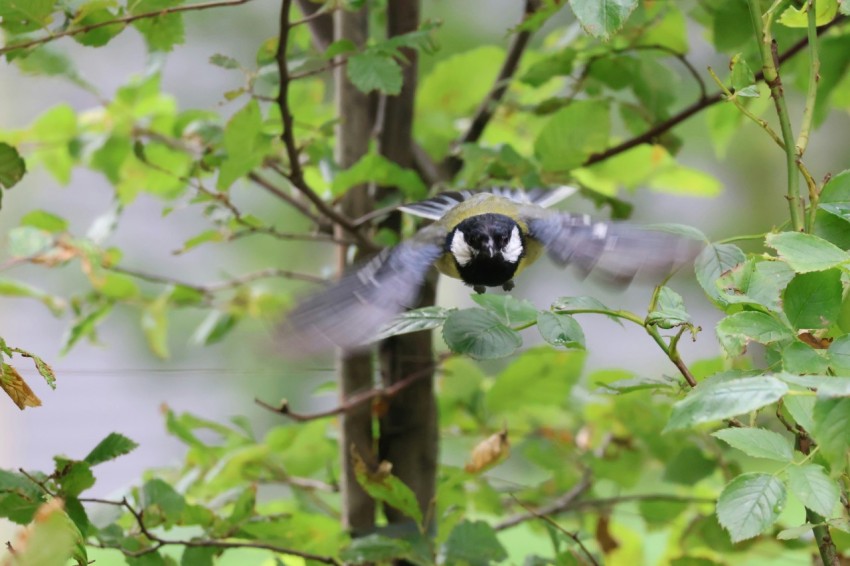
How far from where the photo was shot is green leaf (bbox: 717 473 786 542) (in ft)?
1.24

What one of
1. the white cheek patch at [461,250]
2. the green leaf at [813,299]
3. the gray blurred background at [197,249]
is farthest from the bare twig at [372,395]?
the gray blurred background at [197,249]

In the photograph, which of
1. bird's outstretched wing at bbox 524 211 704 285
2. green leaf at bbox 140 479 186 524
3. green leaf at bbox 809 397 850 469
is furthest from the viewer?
green leaf at bbox 140 479 186 524

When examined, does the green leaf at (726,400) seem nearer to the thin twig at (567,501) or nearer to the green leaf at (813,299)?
the green leaf at (813,299)

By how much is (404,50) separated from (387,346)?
0.91 feet

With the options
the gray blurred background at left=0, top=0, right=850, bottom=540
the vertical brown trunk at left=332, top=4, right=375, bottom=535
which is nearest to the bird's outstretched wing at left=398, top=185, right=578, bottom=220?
the vertical brown trunk at left=332, top=4, right=375, bottom=535

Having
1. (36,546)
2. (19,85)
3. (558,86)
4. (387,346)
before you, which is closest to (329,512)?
(387,346)

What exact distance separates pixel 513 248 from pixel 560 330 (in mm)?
319

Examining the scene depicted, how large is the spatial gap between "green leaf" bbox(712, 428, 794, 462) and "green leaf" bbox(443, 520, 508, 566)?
1.05 ft

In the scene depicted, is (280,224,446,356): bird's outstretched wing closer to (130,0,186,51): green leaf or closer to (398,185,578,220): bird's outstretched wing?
(398,185,578,220): bird's outstretched wing

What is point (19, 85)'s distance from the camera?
9.37ft

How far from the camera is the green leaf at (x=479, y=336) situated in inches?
18.4

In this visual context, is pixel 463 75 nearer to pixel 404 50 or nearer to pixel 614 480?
pixel 404 50

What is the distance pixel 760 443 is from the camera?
0.41 meters

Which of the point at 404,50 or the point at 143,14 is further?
the point at 404,50
